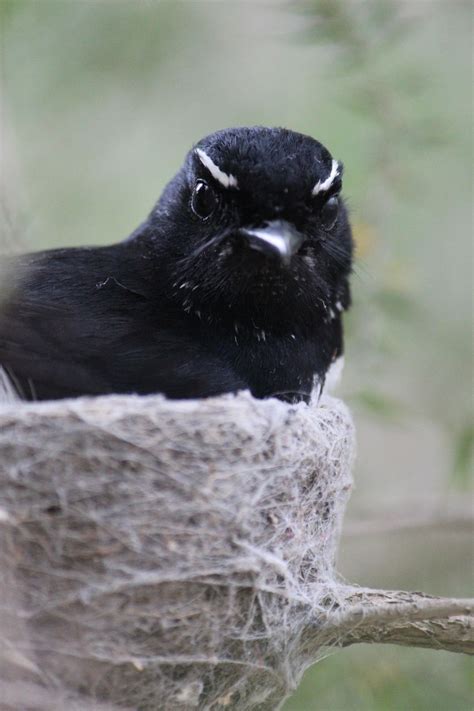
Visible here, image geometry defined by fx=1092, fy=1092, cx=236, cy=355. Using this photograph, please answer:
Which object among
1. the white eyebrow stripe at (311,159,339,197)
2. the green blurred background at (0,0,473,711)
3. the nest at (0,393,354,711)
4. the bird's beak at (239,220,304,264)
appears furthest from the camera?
the green blurred background at (0,0,473,711)

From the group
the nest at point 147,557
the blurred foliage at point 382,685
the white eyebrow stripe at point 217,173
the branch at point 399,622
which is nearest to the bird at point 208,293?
the white eyebrow stripe at point 217,173

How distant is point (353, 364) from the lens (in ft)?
14.1

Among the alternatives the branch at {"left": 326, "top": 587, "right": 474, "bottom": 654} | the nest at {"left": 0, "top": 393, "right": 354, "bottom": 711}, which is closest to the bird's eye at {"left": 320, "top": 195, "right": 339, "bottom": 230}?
the nest at {"left": 0, "top": 393, "right": 354, "bottom": 711}

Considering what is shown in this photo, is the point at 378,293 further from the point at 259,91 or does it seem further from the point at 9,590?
the point at 9,590

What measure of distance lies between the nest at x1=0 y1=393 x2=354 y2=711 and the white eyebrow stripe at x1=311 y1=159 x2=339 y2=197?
72 cm

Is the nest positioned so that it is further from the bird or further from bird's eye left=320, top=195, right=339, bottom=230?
bird's eye left=320, top=195, right=339, bottom=230

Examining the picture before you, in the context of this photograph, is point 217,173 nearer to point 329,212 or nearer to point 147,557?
point 329,212

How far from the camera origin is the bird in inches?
116

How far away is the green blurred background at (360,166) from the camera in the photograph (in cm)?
404

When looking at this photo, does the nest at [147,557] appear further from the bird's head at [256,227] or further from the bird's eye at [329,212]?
the bird's eye at [329,212]

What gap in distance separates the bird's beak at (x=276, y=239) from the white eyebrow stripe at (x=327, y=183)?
0.43 feet

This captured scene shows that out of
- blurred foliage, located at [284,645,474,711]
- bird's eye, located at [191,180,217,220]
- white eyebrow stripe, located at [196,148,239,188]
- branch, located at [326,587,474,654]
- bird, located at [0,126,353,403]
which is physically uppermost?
white eyebrow stripe, located at [196,148,239,188]

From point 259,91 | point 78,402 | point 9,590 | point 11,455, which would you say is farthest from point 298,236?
point 259,91

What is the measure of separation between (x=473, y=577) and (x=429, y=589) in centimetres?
20
